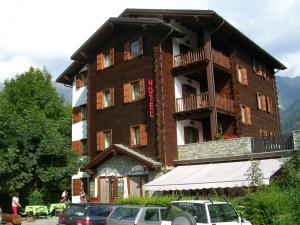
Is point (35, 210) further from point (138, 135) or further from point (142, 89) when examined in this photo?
point (142, 89)

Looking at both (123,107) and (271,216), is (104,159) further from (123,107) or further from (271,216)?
(271,216)

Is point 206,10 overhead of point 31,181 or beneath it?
overhead

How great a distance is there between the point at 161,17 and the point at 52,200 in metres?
20.2

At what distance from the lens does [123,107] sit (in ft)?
107

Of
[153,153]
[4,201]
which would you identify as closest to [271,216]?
[153,153]

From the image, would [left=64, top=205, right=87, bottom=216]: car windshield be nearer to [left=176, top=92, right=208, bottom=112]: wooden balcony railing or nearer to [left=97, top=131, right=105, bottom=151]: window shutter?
[left=176, top=92, right=208, bottom=112]: wooden balcony railing

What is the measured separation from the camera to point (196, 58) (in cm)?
3038

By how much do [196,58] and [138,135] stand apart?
6629 mm

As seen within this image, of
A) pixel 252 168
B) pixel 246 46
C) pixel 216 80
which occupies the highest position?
pixel 246 46

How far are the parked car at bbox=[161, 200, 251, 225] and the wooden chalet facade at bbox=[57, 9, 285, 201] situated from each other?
14028 millimetres

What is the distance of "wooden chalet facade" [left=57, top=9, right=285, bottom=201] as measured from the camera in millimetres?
29703

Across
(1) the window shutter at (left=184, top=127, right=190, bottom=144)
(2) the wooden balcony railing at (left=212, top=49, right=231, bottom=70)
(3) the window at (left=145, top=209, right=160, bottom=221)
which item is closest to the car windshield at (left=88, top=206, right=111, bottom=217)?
(3) the window at (left=145, top=209, right=160, bottom=221)

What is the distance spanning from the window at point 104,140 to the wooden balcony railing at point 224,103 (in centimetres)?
857

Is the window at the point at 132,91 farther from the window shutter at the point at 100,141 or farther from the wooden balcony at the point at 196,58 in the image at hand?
the window shutter at the point at 100,141
